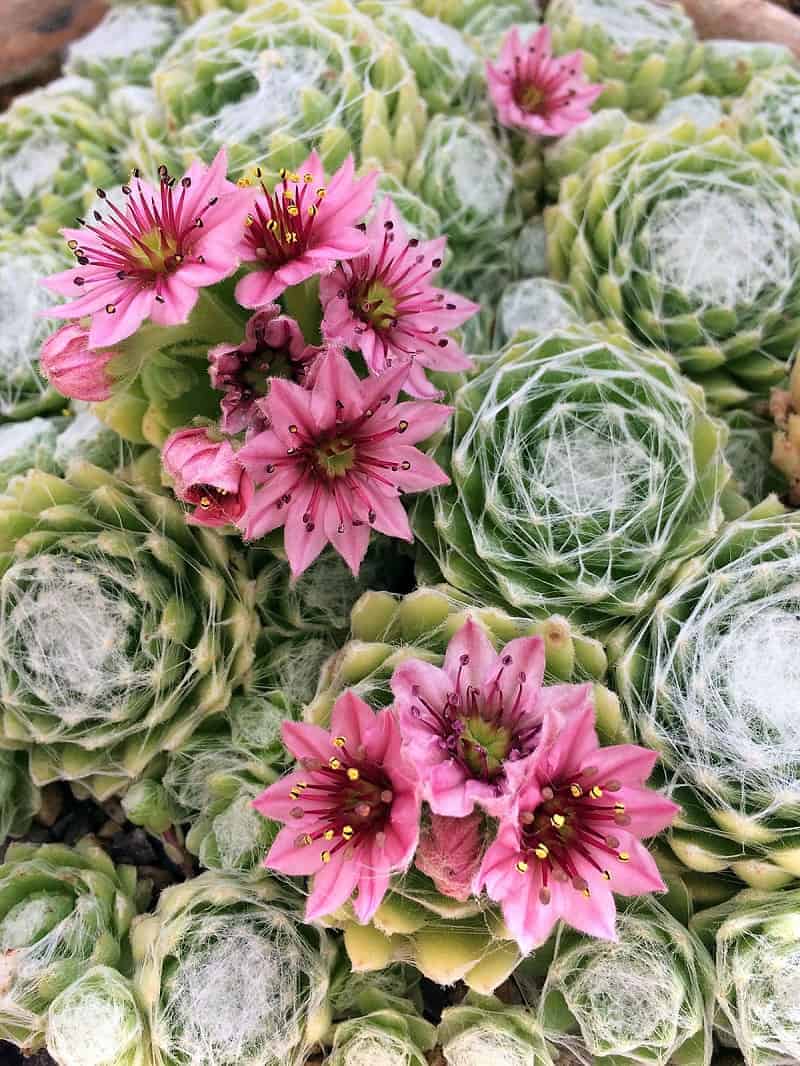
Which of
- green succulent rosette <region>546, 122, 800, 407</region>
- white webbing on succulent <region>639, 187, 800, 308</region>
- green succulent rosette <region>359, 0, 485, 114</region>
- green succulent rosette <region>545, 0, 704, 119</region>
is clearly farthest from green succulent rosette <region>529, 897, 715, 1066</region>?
green succulent rosette <region>545, 0, 704, 119</region>

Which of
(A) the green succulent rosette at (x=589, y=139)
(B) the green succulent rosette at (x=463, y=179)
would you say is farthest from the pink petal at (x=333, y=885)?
(A) the green succulent rosette at (x=589, y=139)

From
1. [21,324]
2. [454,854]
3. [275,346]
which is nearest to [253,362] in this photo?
[275,346]

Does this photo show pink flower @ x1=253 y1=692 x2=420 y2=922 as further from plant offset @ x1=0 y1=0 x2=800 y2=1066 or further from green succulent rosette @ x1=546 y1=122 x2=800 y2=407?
green succulent rosette @ x1=546 y1=122 x2=800 y2=407

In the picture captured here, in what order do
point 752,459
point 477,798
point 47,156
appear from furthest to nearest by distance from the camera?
1. point 47,156
2. point 752,459
3. point 477,798

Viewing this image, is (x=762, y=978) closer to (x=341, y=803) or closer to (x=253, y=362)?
(x=341, y=803)

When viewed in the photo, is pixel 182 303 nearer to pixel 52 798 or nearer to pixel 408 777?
pixel 408 777

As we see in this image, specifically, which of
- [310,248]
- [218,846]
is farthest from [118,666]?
[310,248]
